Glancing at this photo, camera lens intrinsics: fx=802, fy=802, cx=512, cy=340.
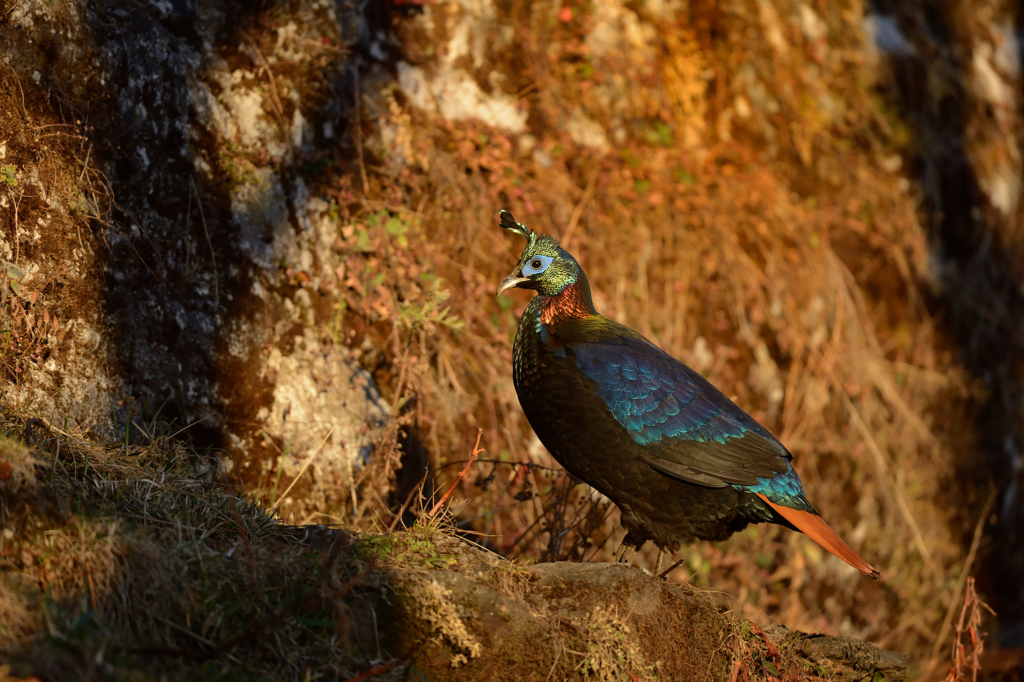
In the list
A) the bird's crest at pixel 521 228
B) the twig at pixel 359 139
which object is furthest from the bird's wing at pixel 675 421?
the twig at pixel 359 139

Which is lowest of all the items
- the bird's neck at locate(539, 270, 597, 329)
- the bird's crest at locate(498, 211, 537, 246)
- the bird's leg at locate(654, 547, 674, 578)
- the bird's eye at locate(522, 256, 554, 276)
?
the bird's leg at locate(654, 547, 674, 578)

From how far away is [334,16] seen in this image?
491 cm

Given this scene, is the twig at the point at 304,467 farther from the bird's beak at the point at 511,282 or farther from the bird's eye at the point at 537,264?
the bird's eye at the point at 537,264

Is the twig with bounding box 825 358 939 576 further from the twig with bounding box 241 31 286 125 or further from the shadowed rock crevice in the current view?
the twig with bounding box 241 31 286 125

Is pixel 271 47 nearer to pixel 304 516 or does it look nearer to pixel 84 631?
pixel 304 516

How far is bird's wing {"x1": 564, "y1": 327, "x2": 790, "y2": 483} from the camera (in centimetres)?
334

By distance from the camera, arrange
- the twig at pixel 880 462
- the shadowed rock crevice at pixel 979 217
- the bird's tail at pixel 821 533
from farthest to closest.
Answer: the shadowed rock crevice at pixel 979 217 → the twig at pixel 880 462 → the bird's tail at pixel 821 533

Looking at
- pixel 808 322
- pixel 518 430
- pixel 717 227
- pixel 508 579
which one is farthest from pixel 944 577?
pixel 508 579

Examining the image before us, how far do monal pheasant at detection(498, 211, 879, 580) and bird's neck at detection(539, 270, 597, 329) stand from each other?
5.8 inches

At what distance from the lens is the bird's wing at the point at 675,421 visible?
3.34 m

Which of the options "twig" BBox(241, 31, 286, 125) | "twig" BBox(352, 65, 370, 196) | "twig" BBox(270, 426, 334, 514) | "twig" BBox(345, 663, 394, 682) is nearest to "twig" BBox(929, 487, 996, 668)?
"twig" BBox(270, 426, 334, 514)

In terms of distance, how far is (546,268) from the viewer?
3.80m

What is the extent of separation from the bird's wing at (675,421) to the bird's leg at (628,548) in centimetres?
40

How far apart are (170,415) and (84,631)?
5.63ft
